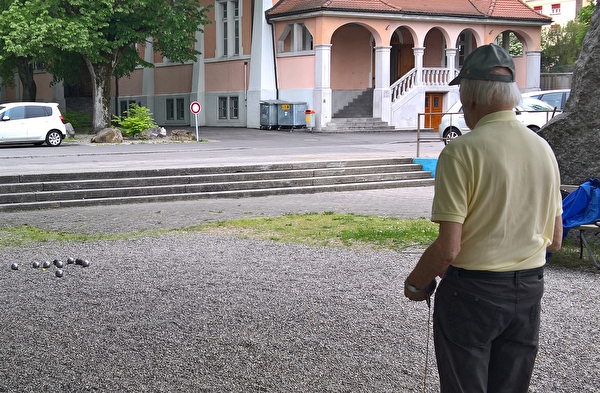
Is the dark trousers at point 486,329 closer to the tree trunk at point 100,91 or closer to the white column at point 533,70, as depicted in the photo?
the tree trunk at point 100,91

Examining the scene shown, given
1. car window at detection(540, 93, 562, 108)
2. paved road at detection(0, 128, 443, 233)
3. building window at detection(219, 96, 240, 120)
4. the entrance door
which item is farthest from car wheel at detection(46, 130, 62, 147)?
the entrance door

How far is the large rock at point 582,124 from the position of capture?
349 inches

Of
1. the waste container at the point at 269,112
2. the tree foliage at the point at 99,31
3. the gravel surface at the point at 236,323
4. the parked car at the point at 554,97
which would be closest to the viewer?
the gravel surface at the point at 236,323

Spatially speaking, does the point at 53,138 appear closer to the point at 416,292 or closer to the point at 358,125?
the point at 358,125

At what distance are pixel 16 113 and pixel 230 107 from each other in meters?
14.9

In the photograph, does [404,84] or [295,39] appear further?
[295,39]

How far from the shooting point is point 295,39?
37781mm

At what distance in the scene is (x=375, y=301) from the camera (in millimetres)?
6613

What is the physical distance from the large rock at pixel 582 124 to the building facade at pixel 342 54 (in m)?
26.6

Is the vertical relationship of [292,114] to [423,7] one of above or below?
below

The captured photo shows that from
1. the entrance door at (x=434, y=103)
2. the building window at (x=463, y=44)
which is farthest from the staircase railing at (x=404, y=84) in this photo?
the building window at (x=463, y=44)

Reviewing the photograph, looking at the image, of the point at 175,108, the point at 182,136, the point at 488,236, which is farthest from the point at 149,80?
the point at 488,236

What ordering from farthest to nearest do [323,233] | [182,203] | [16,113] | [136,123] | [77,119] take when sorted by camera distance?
[77,119] → [136,123] → [16,113] → [182,203] → [323,233]

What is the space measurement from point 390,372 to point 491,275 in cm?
201
